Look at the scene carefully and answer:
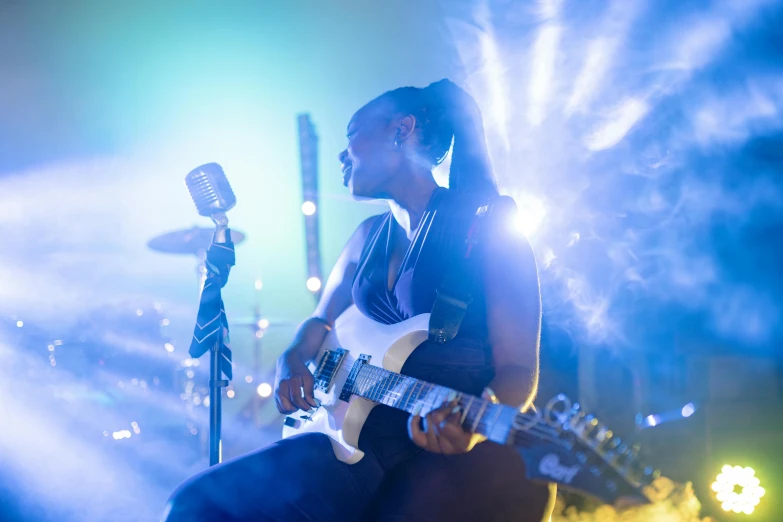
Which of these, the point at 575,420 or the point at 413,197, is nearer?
the point at 575,420

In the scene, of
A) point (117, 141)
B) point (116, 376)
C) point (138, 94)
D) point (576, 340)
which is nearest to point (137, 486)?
point (116, 376)

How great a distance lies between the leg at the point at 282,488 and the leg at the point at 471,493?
0.49ft

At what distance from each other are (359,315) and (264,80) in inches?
201

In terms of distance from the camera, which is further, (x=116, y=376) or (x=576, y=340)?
(x=116, y=376)

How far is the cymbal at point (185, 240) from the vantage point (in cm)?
741

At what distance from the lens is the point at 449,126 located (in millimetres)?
2842

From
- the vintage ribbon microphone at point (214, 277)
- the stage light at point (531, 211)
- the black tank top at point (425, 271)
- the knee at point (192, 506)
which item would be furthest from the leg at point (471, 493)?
the stage light at point (531, 211)

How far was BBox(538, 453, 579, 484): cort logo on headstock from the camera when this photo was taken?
147cm

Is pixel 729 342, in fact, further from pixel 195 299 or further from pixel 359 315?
pixel 195 299

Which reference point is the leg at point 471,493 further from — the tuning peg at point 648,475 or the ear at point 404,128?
the ear at point 404,128

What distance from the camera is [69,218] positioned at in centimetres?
733

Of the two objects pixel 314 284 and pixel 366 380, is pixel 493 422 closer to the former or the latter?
pixel 366 380

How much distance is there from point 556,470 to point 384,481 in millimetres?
870

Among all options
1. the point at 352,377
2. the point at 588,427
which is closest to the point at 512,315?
the point at 588,427
